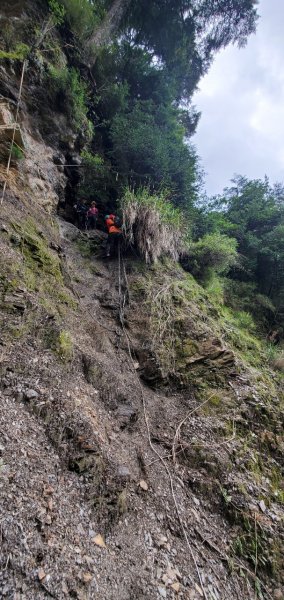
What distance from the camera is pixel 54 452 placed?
2.70m

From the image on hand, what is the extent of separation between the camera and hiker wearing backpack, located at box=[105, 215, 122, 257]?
22.2 ft

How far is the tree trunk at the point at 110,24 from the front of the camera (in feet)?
30.5

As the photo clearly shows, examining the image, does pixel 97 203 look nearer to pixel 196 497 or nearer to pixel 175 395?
pixel 175 395

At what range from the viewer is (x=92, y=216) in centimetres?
785

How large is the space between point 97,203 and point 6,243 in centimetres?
496

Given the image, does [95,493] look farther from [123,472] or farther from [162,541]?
[162,541]

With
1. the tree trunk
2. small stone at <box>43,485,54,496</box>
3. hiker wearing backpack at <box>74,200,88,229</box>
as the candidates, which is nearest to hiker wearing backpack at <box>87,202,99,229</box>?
hiker wearing backpack at <box>74,200,88,229</box>

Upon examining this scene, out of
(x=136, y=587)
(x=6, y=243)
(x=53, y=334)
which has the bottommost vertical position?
(x=136, y=587)

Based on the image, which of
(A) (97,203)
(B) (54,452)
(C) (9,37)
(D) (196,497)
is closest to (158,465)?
(D) (196,497)

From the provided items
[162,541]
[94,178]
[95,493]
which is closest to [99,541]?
[95,493]

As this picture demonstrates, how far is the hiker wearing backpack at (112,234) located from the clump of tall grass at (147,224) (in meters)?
0.31

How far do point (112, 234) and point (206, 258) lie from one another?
2.83 m

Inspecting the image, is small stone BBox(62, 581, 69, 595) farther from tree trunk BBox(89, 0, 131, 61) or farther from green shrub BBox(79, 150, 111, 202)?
tree trunk BBox(89, 0, 131, 61)

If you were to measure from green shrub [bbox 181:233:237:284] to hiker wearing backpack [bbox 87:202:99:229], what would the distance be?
2.89 metres
